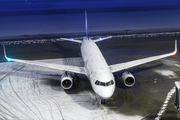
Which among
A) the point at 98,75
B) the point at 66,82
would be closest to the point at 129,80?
the point at 98,75

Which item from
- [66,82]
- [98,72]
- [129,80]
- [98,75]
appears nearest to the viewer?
[98,75]

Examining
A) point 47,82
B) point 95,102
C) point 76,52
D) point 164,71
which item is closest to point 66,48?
point 76,52

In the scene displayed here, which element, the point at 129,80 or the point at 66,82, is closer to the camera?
the point at 66,82

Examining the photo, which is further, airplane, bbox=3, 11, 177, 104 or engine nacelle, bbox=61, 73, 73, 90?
engine nacelle, bbox=61, 73, 73, 90

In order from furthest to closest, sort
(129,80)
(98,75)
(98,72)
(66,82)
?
(129,80) < (66,82) < (98,72) < (98,75)

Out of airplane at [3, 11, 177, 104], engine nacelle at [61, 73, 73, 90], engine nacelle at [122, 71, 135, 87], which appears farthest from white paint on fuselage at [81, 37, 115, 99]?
engine nacelle at [122, 71, 135, 87]

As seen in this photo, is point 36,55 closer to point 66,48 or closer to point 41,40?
point 66,48

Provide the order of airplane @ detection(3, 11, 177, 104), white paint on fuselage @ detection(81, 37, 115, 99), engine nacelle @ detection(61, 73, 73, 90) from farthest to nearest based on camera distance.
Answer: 1. engine nacelle @ detection(61, 73, 73, 90)
2. airplane @ detection(3, 11, 177, 104)
3. white paint on fuselage @ detection(81, 37, 115, 99)

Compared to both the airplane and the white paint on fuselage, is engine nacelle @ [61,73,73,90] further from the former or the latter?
the white paint on fuselage

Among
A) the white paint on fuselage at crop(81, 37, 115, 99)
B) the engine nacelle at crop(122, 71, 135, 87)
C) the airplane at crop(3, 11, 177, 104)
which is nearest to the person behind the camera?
the white paint on fuselage at crop(81, 37, 115, 99)

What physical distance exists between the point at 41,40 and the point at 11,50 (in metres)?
9.89

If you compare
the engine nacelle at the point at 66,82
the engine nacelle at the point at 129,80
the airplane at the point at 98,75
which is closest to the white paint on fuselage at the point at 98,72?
the airplane at the point at 98,75

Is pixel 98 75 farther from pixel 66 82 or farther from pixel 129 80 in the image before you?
pixel 129 80

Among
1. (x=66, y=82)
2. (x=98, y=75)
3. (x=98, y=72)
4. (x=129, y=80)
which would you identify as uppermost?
(x=98, y=72)
